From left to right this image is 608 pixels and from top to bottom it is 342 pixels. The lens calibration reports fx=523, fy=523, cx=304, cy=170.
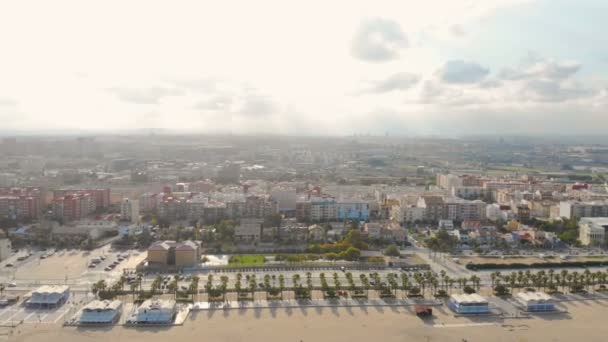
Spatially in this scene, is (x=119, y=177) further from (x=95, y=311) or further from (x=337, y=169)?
(x=95, y=311)

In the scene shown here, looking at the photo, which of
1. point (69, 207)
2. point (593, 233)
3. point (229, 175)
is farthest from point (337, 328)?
point (229, 175)

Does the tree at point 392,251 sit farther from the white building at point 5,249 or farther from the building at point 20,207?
the building at point 20,207

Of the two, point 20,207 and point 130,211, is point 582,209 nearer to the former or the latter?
point 130,211

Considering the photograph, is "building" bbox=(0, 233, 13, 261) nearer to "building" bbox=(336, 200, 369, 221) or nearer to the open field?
"building" bbox=(336, 200, 369, 221)

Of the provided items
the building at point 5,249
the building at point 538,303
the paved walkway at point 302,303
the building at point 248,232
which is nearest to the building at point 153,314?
the paved walkway at point 302,303

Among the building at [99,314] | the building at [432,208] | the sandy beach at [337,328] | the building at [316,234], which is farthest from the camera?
the building at [432,208]

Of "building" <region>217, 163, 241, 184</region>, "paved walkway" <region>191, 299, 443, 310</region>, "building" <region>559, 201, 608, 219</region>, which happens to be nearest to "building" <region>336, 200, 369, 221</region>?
"building" <region>559, 201, 608, 219</region>
